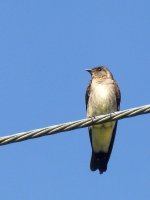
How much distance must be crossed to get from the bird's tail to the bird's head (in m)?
1.36

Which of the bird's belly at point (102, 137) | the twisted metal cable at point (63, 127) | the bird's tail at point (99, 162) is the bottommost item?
the twisted metal cable at point (63, 127)

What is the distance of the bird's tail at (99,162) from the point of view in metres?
10.4

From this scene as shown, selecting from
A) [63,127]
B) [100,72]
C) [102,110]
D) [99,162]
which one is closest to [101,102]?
[102,110]

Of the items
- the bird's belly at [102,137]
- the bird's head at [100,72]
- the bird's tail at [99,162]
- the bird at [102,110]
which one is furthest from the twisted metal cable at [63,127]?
the bird's head at [100,72]

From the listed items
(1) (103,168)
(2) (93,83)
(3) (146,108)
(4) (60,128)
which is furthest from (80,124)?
(2) (93,83)

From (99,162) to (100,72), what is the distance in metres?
1.83

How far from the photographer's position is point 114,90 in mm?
11016

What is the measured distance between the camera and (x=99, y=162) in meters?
10.6

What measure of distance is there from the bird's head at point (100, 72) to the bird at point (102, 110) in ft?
0.73

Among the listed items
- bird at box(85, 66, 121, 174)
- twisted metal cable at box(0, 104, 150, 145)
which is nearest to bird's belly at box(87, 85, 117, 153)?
bird at box(85, 66, 121, 174)

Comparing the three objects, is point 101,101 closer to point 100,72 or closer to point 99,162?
point 99,162

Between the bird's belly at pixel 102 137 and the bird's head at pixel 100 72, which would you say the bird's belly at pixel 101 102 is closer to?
the bird's belly at pixel 102 137

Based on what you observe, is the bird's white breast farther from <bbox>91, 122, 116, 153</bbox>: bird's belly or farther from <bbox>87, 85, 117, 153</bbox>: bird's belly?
<bbox>91, 122, 116, 153</bbox>: bird's belly

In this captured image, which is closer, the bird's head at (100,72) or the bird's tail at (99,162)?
the bird's tail at (99,162)
